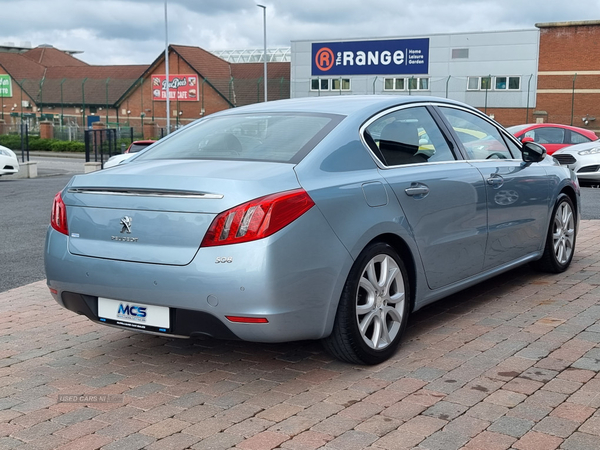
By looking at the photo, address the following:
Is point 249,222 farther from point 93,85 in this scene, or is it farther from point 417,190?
point 93,85

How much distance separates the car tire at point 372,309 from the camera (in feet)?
14.1

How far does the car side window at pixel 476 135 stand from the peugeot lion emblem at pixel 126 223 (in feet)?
8.45

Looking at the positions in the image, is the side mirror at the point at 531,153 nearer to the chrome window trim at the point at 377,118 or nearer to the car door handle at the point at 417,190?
the chrome window trim at the point at 377,118

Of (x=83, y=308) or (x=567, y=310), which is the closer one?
(x=83, y=308)

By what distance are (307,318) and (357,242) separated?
0.53 metres

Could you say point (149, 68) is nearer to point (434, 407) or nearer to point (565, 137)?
point (565, 137)

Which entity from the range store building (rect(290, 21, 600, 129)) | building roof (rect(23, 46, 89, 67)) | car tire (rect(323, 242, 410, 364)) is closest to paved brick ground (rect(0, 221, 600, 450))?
car tire (rect(323, 242, 410, 364))

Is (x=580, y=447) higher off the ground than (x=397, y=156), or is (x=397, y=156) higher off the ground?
(x=397, y=156)

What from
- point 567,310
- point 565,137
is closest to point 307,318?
point 567,310

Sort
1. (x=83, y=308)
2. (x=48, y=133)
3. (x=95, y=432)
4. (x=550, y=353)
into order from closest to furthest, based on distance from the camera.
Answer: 1. (x=95, y=432)
2. (x=83, y=308)
3. (x=550, y=353)
4. (x=48, y=133)

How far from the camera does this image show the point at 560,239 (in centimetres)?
697

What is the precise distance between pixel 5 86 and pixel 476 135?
75.9 meters

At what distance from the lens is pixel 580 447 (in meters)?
3.38

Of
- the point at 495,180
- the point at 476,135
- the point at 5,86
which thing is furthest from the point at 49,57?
the point at 495,180
